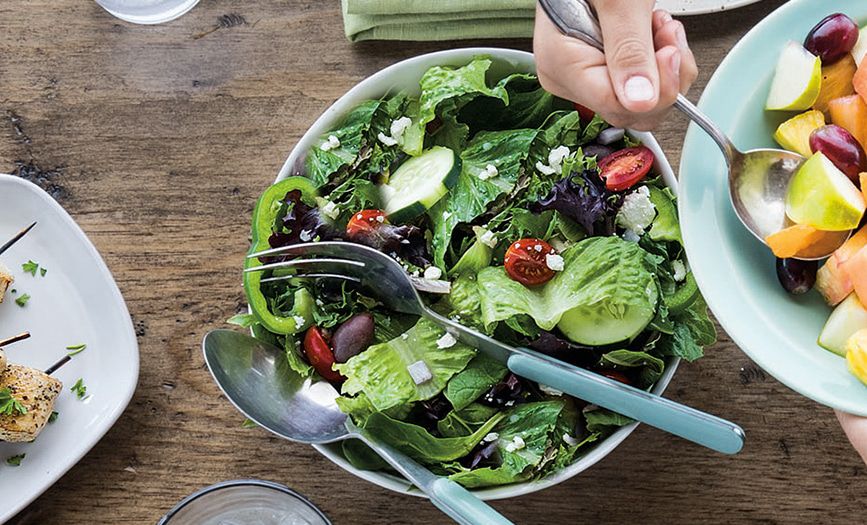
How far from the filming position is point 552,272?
1572mm

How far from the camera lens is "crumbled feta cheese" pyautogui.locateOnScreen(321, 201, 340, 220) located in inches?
63.2

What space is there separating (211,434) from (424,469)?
48cm

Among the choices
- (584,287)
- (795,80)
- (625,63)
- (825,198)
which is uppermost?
(625,63)

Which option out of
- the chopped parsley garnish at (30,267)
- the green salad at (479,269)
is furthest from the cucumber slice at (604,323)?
the chopped parsley garnish at (30,267)

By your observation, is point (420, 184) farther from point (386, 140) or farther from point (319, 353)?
point (319, 353)

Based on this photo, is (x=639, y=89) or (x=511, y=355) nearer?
(x=639, y=89)

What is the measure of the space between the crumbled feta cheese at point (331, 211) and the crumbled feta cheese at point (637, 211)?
487 millimetres

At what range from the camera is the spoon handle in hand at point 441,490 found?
4.80ft

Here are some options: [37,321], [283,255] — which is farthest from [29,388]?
[283,255]

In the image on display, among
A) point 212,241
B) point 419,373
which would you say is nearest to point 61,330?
point 212,241

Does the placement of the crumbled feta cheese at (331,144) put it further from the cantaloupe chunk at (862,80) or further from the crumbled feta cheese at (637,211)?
the cantaloupe chunk at (862,80)

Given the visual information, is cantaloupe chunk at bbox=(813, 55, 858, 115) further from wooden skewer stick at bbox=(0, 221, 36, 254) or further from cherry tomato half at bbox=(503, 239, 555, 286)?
wooden skewer stick at bbox=(0, 221, 36, 254)

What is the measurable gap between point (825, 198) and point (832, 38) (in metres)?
0.25

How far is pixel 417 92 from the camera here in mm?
1722
